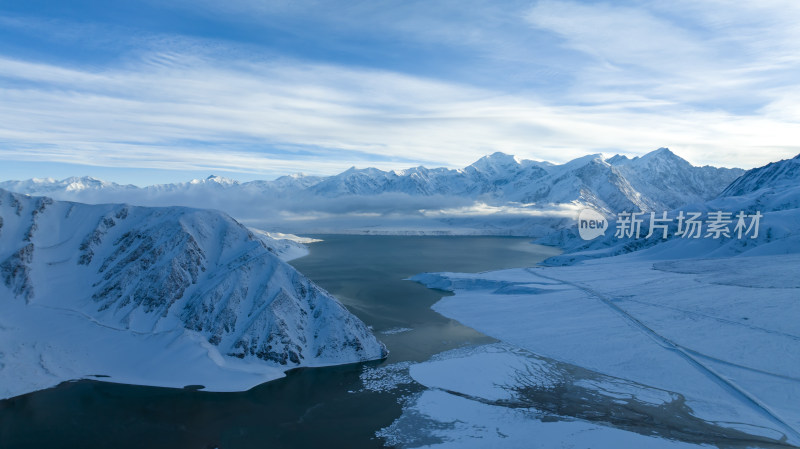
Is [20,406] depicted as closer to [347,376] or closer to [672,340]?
[347,376]

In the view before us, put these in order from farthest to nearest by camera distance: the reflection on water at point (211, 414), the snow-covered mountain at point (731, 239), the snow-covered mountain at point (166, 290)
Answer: the snow-covered mountain at point (731, 239) < the snow-covered mountain at point (166, 290) < the reflection on water at point (211, 414)

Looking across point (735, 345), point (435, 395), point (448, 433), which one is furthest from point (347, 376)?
point (735, 345)

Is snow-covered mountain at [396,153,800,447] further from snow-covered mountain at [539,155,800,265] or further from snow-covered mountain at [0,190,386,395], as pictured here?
snow-covered mountain at [0,190,386,395]

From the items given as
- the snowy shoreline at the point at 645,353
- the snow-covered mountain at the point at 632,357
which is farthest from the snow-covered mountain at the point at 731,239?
the snowy shoreline at the point at 645,353

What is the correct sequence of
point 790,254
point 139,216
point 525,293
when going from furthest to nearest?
point 790,254, point 525,293, point 139,216

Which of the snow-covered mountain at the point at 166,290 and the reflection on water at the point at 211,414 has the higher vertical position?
the snow-covered mountain at the point at 166,290

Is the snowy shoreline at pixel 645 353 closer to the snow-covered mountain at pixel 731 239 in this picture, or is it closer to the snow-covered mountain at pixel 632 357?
the snow-covered mountain at pixel 632 357

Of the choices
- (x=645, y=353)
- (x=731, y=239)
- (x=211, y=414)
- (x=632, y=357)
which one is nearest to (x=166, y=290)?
(x=211, y=414)

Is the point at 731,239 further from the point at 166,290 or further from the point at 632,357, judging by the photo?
the point at 166,290
